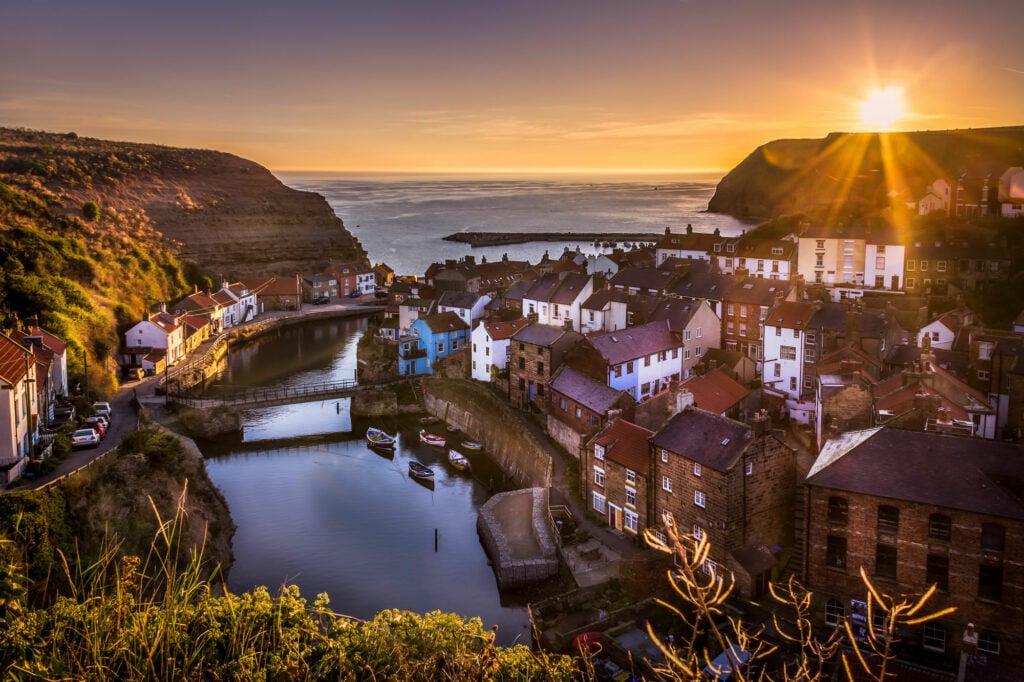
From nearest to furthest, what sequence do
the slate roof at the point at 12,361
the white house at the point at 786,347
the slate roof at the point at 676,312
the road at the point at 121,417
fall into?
1. the slate roof at the point at 12,361
2. the road at the point at 121,417
3. the white house at the point at 786,347
4. the slate roof at the point at 676,312

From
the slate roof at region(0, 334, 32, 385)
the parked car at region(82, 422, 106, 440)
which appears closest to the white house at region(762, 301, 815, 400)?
the parked car at region(82, 422, 106, 440)

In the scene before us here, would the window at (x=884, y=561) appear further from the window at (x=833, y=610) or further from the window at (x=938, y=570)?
the window at (x=833, y=610)

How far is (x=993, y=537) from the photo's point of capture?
13.8 m

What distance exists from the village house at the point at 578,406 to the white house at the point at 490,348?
551 centimetres

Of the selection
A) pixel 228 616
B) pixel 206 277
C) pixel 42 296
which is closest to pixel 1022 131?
pixel 206 277

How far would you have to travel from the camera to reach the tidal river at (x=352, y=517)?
19359 mm

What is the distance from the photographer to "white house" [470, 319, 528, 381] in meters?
31.8

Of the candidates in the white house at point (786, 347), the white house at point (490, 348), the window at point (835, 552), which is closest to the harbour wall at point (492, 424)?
the white house at point (490, 348)

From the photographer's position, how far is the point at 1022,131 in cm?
7494

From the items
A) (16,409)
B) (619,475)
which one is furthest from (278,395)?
(619,475)

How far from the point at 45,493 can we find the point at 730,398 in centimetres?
1852

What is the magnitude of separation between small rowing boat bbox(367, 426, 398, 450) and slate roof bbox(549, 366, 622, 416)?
7.15 metres

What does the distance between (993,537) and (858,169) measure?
80319 mm

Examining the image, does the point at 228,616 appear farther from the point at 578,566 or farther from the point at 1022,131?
the point at 1022,131
